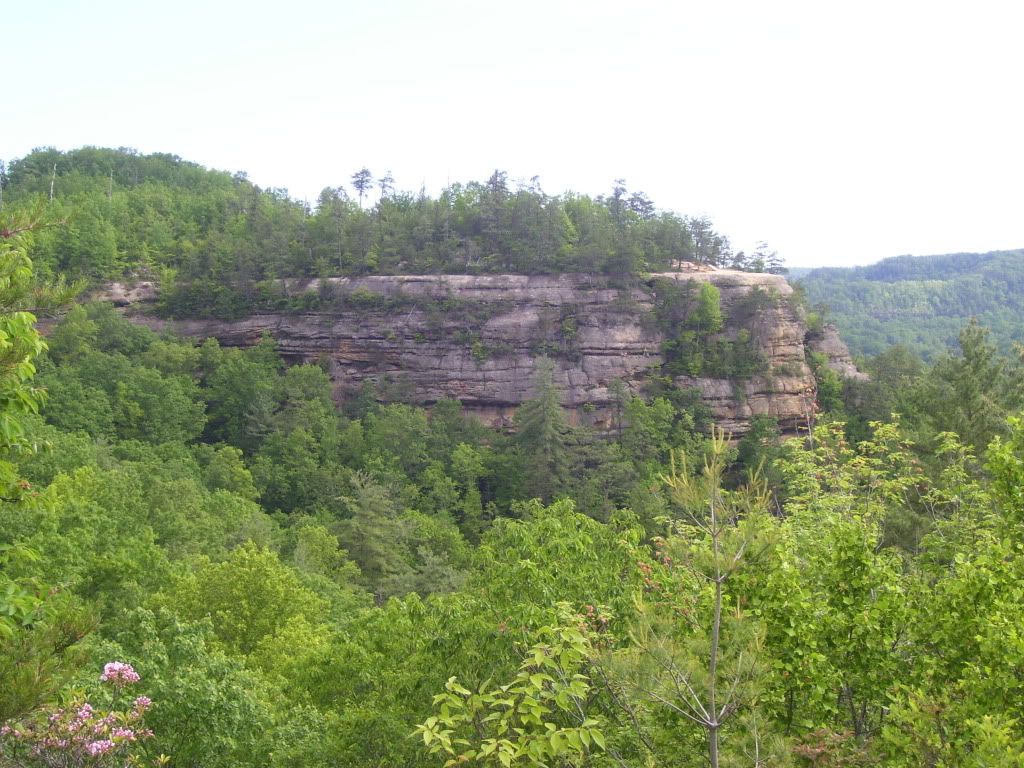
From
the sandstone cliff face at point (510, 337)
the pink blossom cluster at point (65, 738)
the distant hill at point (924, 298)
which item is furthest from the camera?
the distant hill at point (924, 298)

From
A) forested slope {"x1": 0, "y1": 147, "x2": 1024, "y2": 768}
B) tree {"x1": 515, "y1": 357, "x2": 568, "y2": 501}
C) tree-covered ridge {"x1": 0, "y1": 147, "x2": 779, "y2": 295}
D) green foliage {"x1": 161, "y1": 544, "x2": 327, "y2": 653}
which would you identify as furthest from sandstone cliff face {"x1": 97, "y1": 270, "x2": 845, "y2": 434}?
green foliage {"x1": 161, "y1": 544, "x2": 327, "y2": 653}

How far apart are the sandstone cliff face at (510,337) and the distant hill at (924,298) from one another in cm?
4641

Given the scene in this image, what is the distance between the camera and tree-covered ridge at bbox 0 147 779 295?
60094 millimetres

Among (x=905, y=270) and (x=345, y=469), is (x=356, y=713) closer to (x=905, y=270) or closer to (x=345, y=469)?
(x=345, y=469)

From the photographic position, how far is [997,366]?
90.8 feet

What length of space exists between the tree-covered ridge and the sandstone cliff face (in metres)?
1.80

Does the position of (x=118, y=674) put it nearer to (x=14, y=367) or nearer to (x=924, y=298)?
(x=14, y=367)

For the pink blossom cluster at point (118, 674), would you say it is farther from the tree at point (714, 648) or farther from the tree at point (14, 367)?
the tree at point (714, 648)

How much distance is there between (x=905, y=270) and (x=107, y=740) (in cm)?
17619

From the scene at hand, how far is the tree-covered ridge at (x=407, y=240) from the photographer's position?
197 feet

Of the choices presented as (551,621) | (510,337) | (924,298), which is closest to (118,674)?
(551,621)

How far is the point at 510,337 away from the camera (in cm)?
5775

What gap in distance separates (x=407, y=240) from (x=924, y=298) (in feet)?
337

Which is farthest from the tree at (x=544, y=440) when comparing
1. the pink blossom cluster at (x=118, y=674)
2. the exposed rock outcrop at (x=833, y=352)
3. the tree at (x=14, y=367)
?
the tree at (x=14, y=367)
